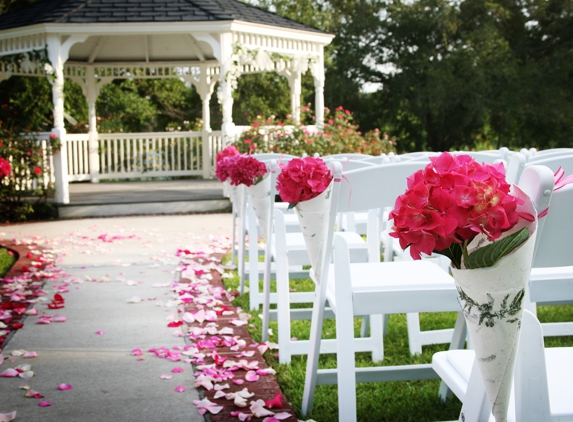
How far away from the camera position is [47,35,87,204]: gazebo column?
10672 millimetres

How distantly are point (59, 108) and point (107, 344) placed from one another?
7.84 metres

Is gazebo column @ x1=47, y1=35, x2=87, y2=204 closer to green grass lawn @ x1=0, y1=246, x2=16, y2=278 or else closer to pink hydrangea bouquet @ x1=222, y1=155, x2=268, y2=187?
green grass lawn @ x1=0, y1=246, x2=16, y2=278

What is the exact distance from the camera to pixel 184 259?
673 centimetres

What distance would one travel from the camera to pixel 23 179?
10.3m

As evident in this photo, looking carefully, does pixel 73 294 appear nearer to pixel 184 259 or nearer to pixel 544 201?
pixel 184 259

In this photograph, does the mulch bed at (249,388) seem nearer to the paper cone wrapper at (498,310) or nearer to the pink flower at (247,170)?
the pink flower at (247,170)

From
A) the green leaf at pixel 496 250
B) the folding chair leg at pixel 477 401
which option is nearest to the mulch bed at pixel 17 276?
the folding chair leg at pixel 477 401

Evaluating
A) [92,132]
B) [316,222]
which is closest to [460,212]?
[316,222]

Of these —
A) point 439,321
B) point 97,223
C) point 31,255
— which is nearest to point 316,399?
point 439,321

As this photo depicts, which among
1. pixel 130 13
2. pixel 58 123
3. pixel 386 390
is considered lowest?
pixel 386 390

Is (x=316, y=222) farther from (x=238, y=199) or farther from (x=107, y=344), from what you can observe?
(x=238, y=199)

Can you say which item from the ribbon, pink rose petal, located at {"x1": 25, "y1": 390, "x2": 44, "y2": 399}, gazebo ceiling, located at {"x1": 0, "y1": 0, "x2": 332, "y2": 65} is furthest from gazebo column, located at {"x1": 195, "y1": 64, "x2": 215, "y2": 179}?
the ribbon

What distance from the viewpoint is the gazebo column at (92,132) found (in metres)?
14.1

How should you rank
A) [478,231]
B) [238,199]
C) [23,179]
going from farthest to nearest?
[23,179] < [238,199] < [478,231]
